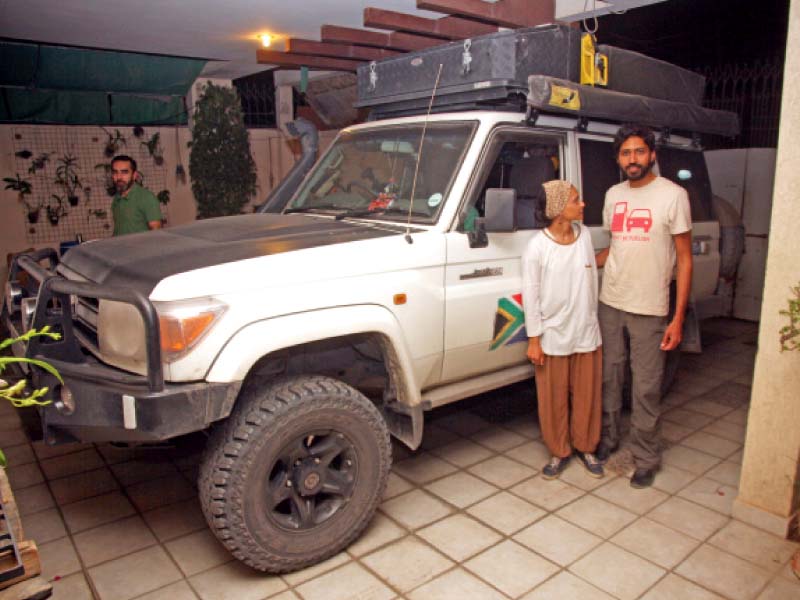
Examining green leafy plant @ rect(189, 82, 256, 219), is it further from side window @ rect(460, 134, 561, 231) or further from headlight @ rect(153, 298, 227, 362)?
headlight @ rect(153, 298, 227, 362)

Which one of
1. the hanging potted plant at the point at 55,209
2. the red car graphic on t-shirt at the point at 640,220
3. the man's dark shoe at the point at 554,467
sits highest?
the red car graphic on t-shirt at the point at 640,220

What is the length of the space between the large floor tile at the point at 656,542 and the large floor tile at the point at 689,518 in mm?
58

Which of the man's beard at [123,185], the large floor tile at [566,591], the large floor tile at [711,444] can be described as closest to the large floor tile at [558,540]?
the large floor tile at [566,591]

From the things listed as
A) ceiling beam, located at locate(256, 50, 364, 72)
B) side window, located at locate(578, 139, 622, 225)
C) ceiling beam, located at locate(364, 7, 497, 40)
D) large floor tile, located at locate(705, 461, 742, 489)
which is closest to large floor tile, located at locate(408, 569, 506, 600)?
large floor tile, located at locate(705, 461, 742, 489)

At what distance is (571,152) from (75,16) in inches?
224

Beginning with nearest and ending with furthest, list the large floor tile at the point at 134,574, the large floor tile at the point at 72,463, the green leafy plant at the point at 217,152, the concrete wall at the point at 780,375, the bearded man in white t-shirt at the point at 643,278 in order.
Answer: the large floor tile at the point at 134,574 < the concrete wall at the point at 780,375 < the bearded man in white t-shirt at the point at 643,278 < the large floor tile at the point at 72,463 < the green leafy plant at the point at 217,152

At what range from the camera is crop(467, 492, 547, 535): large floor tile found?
3.38m

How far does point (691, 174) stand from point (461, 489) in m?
3.25

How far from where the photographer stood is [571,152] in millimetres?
4074

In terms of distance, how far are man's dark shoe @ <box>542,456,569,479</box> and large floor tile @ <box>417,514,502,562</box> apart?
687 mm

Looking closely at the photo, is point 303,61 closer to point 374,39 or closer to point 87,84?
point 374,39

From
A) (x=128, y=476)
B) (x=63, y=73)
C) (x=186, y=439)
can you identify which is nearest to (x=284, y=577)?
(x=186, y=439)

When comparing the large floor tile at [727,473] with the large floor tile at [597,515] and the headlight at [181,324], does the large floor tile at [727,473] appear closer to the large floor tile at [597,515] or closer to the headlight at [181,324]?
the large floor tile at [597,515]

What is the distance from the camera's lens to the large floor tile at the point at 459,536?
316 centimetres
